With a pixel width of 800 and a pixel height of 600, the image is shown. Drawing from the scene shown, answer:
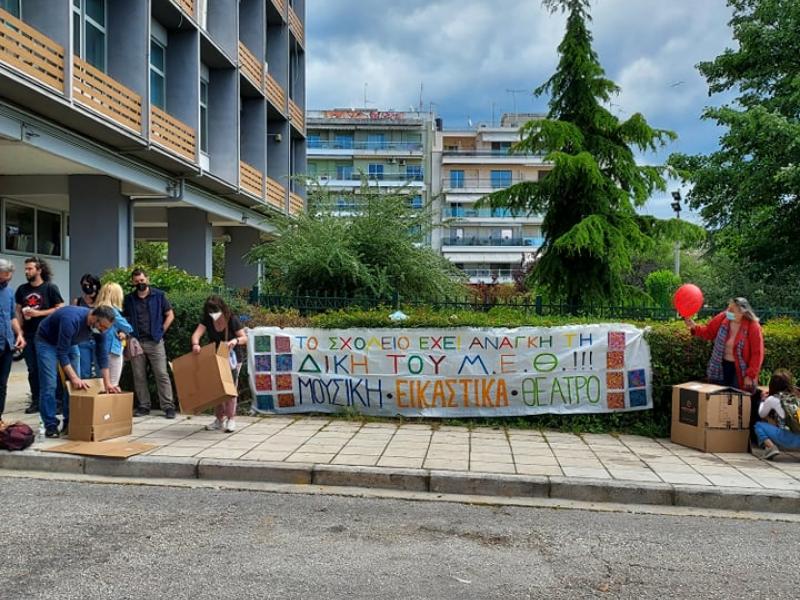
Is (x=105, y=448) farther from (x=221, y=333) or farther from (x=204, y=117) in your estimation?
(x=204, y=117)

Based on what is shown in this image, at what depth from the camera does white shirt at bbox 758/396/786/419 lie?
7078mm

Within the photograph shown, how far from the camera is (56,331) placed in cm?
685

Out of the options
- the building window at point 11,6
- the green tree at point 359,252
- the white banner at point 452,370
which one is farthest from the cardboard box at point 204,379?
the building window at point 11,6

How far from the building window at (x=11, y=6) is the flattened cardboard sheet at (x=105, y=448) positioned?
10333 millimetres

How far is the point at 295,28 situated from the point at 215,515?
29444 millimetres

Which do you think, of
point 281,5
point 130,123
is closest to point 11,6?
point 130,123

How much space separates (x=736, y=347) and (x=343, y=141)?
6983 cm

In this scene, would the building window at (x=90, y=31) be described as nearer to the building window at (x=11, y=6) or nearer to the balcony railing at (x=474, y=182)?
the building window at (x=11, y=6)

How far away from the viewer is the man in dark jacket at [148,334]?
855 centimetres

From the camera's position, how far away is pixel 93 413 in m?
6.91

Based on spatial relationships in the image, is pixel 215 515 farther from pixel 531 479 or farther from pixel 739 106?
pixel 739 106

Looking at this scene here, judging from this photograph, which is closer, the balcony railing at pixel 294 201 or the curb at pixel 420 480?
the curb at pixel 420 480

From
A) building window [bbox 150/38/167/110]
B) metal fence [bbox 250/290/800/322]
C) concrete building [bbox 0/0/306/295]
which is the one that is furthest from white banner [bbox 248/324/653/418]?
building window [bbox 150/38/167/110]

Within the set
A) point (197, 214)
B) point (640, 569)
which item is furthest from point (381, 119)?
point (640, 569)
